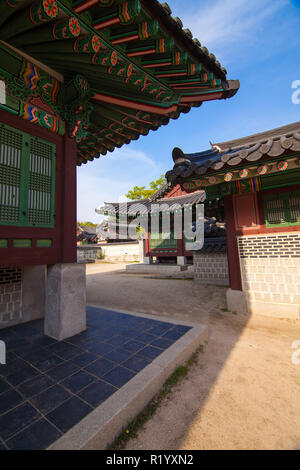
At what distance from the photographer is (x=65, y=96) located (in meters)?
3.51

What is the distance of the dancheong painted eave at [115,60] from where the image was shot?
7.48 feet

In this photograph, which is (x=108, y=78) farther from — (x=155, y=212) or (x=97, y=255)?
(x=97, y=255)

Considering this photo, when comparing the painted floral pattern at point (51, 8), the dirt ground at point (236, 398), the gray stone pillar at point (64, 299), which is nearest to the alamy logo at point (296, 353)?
the dirt ground at point (236, 398)

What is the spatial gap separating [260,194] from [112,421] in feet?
18.0

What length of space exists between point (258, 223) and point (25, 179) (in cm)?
537

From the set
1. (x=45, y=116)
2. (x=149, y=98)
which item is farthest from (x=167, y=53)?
(x=45, y=116)

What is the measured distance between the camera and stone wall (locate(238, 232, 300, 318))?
4770 mm

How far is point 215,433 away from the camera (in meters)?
1.90

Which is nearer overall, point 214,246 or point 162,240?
point 214,246

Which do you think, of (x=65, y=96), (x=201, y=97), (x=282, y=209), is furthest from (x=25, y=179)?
Answer: (x=282, y=209)

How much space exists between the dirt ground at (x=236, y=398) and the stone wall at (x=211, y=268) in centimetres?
500

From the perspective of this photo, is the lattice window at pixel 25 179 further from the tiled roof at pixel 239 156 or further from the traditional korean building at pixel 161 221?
the traditional korean building at pixel 161 221

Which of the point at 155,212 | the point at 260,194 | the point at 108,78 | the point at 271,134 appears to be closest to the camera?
the point at 108,78

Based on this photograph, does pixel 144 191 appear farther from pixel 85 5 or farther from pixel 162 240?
pixel 85 5
